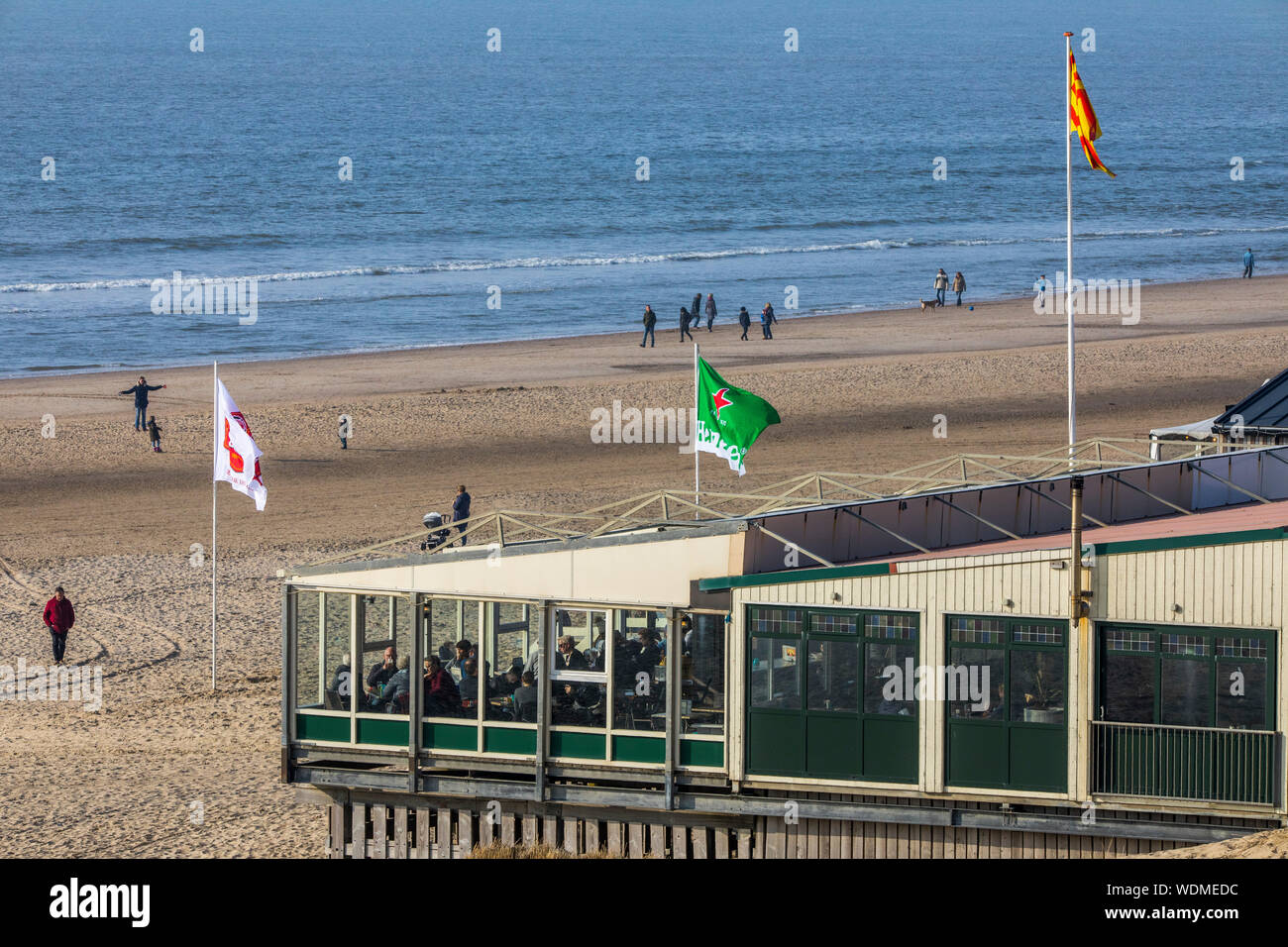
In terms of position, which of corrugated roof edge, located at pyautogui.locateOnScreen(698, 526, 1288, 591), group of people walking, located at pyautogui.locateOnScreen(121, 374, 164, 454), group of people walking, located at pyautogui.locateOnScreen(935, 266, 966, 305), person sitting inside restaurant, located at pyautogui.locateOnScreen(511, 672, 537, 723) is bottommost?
person sitting inside restaurant, located at pyautogui.locateOnScreen(511, 672, 537, 723)

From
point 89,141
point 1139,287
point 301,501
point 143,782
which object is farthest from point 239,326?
point 89,141

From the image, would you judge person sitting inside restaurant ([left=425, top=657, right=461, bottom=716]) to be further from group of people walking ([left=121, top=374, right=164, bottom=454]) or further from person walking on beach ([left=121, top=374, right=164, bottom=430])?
person walking on beach ([left=121, top=374, right=164, bottom=430])

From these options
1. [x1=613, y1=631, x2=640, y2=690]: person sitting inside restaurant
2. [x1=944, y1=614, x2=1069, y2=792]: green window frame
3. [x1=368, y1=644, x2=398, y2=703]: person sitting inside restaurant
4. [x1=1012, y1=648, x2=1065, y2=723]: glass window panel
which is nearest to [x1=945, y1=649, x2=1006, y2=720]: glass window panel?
[x1=944, y1=614, x2=1069, y2=792]: green window frame

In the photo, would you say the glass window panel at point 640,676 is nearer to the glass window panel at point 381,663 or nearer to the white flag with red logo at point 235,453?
the glass window panel at point 381,663

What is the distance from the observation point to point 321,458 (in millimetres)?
38281

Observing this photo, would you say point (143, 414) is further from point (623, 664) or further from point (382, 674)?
point (623, 664)

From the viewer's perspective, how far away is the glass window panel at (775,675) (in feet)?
53.0

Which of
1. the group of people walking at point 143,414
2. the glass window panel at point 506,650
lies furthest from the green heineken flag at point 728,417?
the group of people walking at point 143,414

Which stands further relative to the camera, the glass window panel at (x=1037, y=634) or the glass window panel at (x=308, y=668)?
the glass window panel at (x=308, y=668)

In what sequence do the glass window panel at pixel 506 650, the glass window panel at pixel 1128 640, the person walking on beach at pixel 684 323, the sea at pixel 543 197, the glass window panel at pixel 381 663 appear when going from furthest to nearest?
the sea at pixel 543 197
the person walking on beach at pixel 684 323
the glass window panel at pixel 381 663
the glass window panel at pixel 506 650
the glass window panel at pixel 1128 640

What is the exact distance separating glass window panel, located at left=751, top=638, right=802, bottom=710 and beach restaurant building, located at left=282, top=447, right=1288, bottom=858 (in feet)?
0.07

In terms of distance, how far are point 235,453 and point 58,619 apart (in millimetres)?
3665

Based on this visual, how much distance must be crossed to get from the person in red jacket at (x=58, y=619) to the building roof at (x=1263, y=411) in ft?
59.0

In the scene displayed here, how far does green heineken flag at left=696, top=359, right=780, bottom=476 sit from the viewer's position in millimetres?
23625
